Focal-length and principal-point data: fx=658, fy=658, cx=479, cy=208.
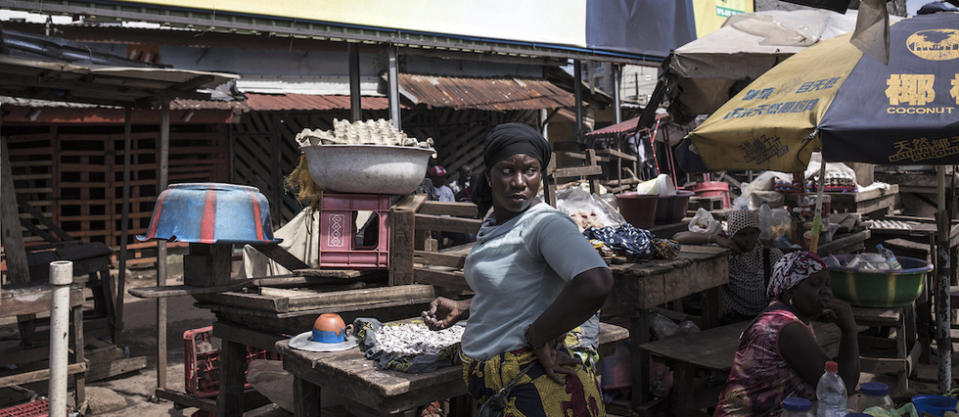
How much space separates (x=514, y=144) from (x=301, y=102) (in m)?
9.71

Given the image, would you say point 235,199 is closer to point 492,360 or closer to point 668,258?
point 492,360

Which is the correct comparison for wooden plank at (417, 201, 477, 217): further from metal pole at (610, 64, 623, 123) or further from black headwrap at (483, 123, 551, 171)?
metal pole at (610, 64, 623, 123)

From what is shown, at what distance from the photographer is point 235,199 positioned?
3.68 meters

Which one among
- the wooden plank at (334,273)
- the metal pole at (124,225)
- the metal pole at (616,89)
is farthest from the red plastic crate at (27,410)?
the metal pole at (616,89)

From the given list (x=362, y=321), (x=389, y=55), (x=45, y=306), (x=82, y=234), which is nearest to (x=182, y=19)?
(x=389, y=55)

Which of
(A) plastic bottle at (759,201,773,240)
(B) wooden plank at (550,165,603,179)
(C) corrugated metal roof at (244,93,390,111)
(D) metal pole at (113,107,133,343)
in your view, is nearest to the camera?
(A) plastic bottle at (759,201,773,240)

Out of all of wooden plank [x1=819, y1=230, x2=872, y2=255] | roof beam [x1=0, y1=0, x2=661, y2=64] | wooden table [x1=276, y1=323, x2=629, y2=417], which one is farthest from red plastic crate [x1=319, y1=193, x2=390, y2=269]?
roof beam [x1=0, y1=0, x2=661, y2=64]

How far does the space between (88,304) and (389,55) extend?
549cm

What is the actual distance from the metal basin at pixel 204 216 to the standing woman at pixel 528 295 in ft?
6.05

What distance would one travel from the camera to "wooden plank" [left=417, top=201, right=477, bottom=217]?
166 inches

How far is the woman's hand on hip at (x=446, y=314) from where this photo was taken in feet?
9.16

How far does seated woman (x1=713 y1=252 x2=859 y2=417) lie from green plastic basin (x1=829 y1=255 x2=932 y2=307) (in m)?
1.51

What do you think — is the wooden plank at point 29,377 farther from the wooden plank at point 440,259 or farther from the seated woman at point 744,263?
the seated woman at point 744,263

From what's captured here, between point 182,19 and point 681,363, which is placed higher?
point 182,19
